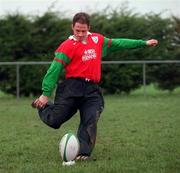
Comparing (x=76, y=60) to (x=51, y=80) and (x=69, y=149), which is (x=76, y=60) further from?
(x=69, y=149)

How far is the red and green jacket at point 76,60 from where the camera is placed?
7082 millimetres

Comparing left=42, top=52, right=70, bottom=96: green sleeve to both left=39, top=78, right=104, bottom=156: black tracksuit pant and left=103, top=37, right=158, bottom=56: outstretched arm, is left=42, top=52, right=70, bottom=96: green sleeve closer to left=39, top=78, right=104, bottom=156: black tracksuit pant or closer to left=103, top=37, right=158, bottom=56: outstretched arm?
left=39, top=78, right=104, bottom=156: black tracksuit pant

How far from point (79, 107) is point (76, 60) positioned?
2.01 ft

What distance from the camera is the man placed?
7.11 m

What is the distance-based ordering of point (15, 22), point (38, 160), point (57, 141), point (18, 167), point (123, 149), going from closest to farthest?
point (18, 167) → point (38, 160) → point (123, 149) → point (57, 141) → point (15, 22)

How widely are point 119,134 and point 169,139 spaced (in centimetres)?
102

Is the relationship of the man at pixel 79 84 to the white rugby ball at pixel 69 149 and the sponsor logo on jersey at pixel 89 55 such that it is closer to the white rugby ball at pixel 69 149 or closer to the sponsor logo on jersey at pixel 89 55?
the sponsor logo on jersey at pixel 89 55

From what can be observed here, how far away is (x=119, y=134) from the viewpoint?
981 cm

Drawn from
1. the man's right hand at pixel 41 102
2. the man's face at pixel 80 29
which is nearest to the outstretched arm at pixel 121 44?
the man's face at pixel 80 29

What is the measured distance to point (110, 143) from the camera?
877 cm

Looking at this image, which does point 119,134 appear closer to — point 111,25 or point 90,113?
point 90,113

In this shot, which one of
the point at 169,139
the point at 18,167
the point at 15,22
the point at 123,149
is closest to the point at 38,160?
the point at 18,167

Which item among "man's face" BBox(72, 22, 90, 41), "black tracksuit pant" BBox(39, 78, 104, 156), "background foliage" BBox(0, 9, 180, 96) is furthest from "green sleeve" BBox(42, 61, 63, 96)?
"background foliage" BBox(0, 9, 180, 96)

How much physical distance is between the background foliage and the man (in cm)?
1240
